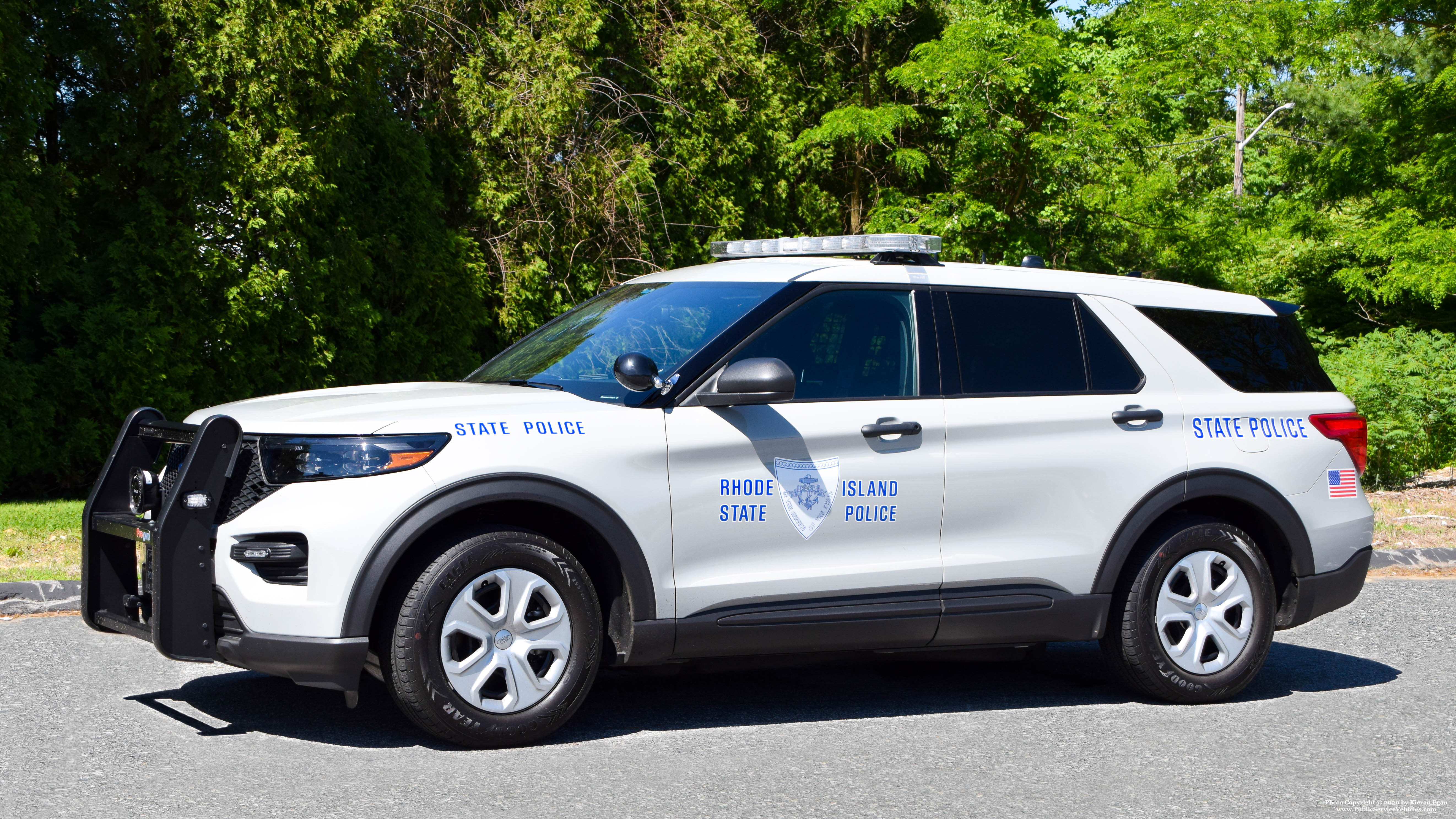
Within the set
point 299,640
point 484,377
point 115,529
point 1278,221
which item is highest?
point 1278,221

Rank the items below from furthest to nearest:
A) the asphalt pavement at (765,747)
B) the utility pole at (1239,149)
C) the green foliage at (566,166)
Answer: the utility pole at (1239,149)
the green foliage at (566,166)
the asphalt pavement at (765,747)

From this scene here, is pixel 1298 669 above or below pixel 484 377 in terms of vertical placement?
below

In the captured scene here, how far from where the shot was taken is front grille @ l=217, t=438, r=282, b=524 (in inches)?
195

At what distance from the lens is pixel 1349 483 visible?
21.6ft

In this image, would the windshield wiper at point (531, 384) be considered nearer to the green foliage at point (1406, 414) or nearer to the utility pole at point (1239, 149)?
the green foliage at point (1406, 414)

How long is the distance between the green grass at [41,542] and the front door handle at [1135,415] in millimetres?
5324

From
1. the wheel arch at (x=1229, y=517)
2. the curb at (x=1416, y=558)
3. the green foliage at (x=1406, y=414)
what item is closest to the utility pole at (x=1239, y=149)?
the green foliage at (x=1406, y=414)

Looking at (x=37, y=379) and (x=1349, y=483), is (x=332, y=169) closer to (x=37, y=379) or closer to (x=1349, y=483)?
(x=37, y=379)

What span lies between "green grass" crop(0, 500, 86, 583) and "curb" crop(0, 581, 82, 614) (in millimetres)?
124

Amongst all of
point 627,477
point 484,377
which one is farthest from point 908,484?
point 484,377

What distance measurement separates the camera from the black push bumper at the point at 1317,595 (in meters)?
6.38

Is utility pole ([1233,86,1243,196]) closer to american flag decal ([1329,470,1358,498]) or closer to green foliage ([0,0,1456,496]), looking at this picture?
green foliage ([0,0,1456,496])

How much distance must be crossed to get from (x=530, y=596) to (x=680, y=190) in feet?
48.9

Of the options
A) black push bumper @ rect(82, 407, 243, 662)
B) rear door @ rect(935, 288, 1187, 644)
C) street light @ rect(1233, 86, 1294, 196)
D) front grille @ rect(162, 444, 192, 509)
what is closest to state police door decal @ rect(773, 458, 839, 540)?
rear door @ rect(935, 288, 1187, 644)
